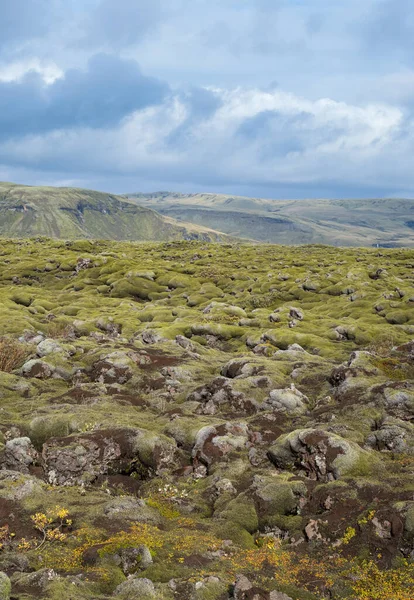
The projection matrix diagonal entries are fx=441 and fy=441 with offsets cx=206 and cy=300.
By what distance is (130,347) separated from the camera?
44.5 m

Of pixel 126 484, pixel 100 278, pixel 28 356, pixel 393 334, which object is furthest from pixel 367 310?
pixel 100 278

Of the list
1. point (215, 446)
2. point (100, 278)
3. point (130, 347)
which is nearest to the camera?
point (215, 446)

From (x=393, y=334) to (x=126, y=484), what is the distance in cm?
4371

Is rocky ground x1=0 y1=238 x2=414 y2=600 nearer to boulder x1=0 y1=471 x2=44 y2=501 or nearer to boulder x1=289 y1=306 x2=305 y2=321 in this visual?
boulder x1=0 y1=471 x2=44 y2=501

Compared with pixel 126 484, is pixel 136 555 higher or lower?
higher

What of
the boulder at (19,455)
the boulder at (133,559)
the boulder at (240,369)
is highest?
the boulder at (240,369)

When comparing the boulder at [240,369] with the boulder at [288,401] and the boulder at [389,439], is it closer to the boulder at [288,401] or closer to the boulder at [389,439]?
the boulder at [288,401]

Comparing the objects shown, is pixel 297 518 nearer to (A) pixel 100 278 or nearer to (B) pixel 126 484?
(B) pixel 126 484

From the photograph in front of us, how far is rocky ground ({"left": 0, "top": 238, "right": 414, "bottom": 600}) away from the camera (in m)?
14.9

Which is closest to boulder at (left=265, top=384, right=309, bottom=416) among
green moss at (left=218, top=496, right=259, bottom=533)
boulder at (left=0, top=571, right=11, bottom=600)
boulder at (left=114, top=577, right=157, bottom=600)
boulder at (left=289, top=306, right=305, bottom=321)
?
green moss at (left=218, top=496, right=259, bottom=533)

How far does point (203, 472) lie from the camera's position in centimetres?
2389

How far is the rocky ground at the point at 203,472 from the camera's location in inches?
587

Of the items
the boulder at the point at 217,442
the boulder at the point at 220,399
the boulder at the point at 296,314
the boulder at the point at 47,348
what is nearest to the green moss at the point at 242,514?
the boulder at the point at 217,442

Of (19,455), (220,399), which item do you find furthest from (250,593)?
(220,399)
